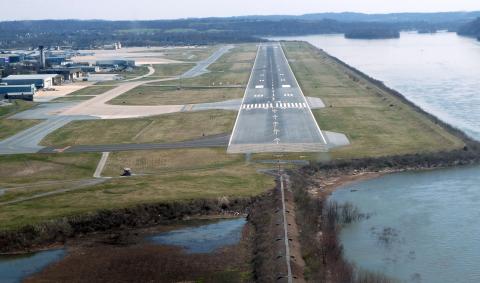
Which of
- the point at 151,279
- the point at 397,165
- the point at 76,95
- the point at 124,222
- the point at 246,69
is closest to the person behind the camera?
the point at 151,279

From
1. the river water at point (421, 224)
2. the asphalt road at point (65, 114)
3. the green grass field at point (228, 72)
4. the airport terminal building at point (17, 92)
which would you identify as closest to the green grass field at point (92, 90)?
the asphalt road at point (65, 114)

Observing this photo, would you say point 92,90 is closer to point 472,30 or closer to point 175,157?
point 175,157

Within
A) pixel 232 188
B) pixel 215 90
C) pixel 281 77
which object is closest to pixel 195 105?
pixel 215 90

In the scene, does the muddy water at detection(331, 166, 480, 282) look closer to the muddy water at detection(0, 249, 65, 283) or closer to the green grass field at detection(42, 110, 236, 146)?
the muddy water at detection(0, 249, 65, 283)

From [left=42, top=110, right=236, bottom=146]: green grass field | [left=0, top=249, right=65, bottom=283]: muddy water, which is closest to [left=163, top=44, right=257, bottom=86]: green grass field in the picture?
[left=42, top=110, right=236, bottom=146]: green grass field

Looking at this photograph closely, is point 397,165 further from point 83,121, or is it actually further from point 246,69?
point 246,69

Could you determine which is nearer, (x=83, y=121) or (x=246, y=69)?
(x=83, y=121)
